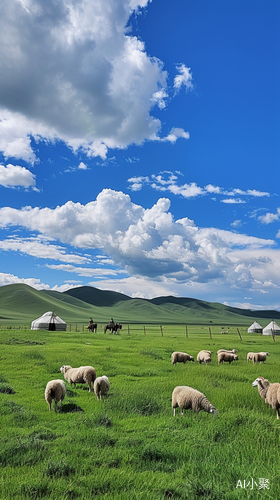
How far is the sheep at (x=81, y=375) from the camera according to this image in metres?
14.8

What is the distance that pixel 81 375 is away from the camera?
15117 millimetres

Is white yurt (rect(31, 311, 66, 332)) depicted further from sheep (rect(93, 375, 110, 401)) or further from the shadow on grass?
the shadow on grass

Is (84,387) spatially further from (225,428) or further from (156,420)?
(225,428)

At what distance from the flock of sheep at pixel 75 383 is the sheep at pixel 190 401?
11.6 ft

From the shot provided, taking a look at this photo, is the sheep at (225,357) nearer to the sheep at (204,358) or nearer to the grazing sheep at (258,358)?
the sheep at (204,358)

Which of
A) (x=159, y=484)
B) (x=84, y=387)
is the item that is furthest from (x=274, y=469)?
(x=84, y=387)

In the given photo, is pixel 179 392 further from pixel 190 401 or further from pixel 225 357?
pixel 225 357

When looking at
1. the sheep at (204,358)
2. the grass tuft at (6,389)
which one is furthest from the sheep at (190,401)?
the sheep at (204,358)

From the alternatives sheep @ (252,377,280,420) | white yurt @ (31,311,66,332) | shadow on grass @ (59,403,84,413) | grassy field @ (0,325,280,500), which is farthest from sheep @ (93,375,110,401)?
white yurt @ (31,311,66,332)

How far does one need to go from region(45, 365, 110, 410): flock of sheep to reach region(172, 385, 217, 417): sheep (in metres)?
3.54

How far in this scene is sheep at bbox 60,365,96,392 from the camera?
14.8 metres

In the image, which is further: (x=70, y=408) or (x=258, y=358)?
(x=258, y=358)

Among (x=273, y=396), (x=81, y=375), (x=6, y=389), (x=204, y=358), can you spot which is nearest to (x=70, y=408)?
(x=81, y=375)

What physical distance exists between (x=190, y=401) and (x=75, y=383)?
298 inches
